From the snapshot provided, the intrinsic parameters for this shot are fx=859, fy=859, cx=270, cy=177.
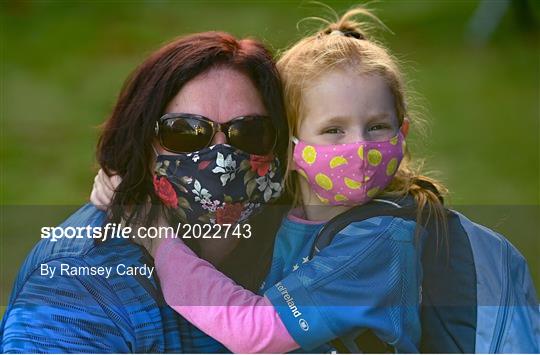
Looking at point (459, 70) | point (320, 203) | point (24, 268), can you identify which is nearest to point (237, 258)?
point (320, 203)

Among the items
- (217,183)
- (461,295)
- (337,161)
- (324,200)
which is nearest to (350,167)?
(337,161)

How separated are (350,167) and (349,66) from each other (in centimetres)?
29

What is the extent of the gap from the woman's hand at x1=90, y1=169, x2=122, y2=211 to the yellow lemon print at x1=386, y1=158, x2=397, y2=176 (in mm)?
802

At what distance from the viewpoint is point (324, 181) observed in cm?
251

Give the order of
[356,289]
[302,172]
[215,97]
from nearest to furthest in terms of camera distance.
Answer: [356,289] → [215,97] → [302,172]

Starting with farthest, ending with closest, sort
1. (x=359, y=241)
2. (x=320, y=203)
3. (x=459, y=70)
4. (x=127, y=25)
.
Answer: (x=459, y=70)
(x=127, y=25)
(x=320, y=203)
(x=359, y=241)

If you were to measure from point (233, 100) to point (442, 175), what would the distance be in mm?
1379

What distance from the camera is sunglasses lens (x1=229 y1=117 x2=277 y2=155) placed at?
2.46 m

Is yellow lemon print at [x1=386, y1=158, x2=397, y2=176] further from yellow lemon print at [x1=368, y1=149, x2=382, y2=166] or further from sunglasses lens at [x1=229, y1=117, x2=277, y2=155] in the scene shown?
sunglasses lens at [x1=229, y1=117, x2=277, y2=155]

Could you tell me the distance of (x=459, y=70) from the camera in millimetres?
3480

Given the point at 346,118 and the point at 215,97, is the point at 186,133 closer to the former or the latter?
the point at 215,97

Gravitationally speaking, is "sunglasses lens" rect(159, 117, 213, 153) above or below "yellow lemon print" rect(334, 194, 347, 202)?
above

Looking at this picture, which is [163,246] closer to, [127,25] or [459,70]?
[127,25]

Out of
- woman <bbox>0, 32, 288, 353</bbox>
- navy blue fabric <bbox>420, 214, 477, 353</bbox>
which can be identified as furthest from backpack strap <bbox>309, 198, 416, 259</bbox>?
woman <bbox>0, 32, 288, 353</bbox>
